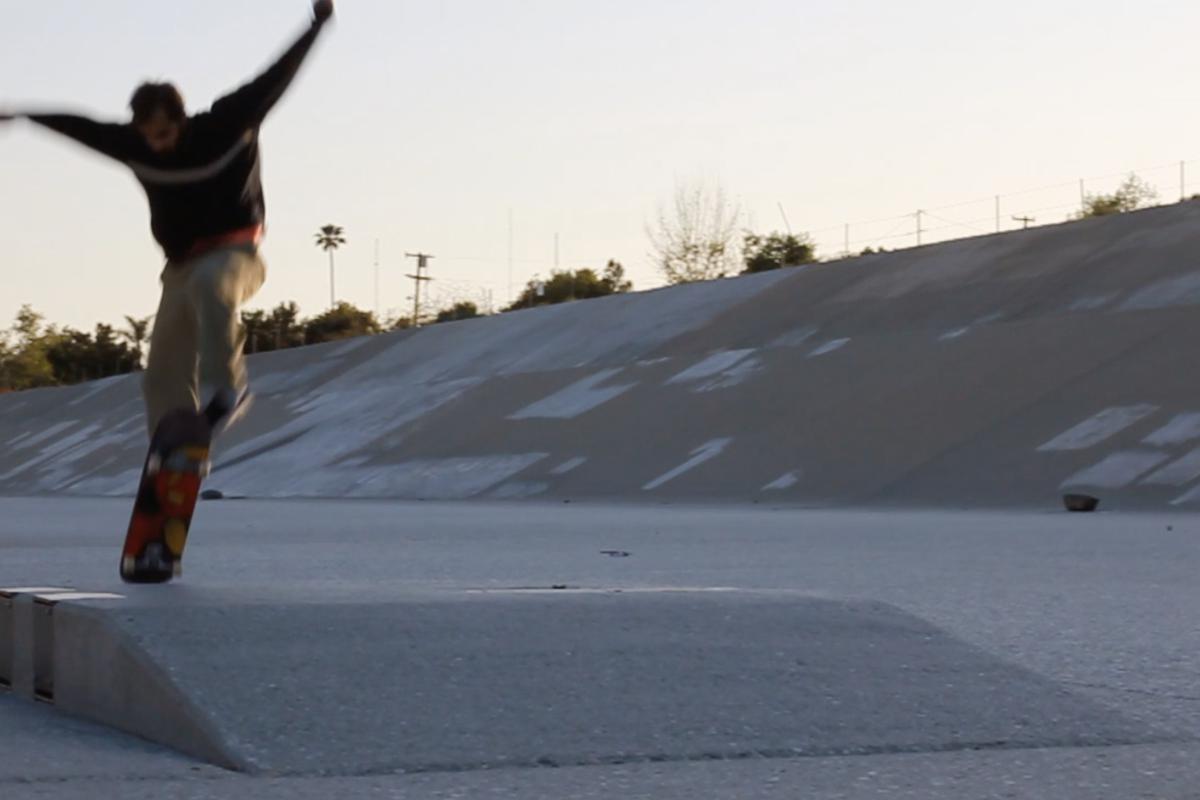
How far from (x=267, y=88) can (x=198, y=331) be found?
87cm

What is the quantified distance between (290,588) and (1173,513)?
57.9ft

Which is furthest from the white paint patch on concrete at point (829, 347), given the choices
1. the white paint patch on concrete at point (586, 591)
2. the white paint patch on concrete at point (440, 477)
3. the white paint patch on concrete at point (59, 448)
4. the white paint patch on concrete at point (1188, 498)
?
the white paint patch on concrete at point (586, 591)

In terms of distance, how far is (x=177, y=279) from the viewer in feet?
23.2

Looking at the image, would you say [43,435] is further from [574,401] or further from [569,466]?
[569,466]

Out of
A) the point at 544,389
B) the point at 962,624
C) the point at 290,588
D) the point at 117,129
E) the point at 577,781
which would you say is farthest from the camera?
the point at 544,389

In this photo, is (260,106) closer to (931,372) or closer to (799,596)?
(799,596)

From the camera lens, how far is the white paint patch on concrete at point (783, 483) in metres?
29.0

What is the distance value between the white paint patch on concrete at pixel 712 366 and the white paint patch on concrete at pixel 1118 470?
1317 cm

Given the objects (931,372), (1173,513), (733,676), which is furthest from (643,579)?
(931,372)

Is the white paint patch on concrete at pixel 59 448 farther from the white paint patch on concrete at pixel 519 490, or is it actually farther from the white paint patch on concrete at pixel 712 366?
the white paint patch on concrete at pixel 519 490

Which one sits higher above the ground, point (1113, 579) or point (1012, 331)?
point (1012, 331)

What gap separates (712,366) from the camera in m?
39.0

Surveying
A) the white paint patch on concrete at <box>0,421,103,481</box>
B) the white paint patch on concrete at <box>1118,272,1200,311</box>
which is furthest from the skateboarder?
the white paint patch on concrete at <box>0,421,103,481</box>

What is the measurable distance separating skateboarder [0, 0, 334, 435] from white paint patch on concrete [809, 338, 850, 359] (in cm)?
2996
